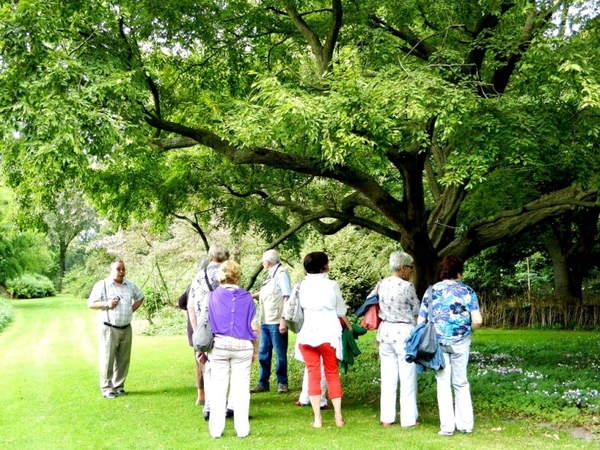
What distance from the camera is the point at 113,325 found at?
28.4ft

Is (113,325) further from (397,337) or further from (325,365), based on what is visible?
(397,337)

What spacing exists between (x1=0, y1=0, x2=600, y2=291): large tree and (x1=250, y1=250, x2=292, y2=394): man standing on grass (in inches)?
55.8

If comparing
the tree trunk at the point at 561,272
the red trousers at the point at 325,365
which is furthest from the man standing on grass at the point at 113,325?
the tree trunk at the point at 561,272

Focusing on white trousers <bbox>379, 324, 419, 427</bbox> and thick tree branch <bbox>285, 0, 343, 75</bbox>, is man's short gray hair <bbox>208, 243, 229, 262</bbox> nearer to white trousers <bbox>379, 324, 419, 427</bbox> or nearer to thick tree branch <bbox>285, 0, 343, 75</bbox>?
white trousers <bbox>379, 324, 419, 427</bbox>

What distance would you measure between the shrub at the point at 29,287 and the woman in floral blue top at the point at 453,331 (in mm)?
42743

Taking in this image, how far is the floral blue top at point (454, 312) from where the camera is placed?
605 centimetres

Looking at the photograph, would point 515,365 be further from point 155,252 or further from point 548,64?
point 155,252

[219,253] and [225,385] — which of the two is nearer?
[225,385]

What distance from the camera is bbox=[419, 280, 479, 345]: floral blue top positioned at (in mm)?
6047

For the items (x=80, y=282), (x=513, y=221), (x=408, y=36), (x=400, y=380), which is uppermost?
(x=408, y=36)

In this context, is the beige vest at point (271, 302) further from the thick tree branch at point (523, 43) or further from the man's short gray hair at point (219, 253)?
the thick tree branch at point (523, 43)

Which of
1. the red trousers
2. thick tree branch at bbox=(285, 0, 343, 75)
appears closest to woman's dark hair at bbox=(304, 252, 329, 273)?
the red trousers

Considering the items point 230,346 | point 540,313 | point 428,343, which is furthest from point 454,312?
point 540,313

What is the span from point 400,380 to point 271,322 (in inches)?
95.6
